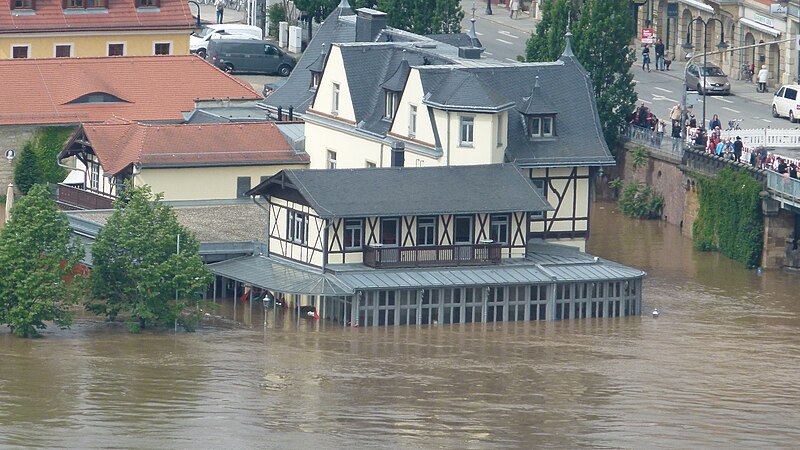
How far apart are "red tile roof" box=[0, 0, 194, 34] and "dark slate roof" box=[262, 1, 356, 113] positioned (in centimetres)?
1298

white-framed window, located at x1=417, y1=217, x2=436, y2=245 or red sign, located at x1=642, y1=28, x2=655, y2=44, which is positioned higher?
red sign, located at x1=642, y1=28, x2=655, y2=44

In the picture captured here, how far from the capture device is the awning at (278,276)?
93812 millimetres

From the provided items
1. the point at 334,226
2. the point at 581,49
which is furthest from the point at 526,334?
the point at 581,49

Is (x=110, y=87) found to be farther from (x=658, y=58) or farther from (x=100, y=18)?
A: (x=658, y=58)

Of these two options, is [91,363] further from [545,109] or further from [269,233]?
[545,109]

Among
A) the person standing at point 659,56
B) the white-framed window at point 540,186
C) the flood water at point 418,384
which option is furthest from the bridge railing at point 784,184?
the person standing at point 659,56

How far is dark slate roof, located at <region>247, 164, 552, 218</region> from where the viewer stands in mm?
95562

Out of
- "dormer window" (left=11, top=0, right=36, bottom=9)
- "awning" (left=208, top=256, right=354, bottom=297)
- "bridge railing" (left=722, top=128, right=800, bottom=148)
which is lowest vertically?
"awning" (left=208, top=256, right=354, bottom=297)

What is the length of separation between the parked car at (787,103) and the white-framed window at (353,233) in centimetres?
3372

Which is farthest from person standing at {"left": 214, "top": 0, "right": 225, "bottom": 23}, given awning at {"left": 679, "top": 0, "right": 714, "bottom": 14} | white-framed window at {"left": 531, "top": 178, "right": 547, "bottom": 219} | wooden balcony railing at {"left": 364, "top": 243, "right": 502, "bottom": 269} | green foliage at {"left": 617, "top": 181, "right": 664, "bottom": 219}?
wooden balcony railing at {"left": 364, "top": 243, "right": 502, "bottom": 269}

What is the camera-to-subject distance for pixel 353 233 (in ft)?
315

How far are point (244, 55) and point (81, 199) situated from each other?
3483 cm

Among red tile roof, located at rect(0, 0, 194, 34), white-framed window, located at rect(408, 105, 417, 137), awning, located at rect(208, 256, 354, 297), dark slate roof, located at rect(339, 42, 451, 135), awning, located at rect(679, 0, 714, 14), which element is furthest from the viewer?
awning, located at rect(679, 0, 714, 14)

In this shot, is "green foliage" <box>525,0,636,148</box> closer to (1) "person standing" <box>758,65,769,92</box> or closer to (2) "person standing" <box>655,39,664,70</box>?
(1) "person standing" <box>758,65,769,92</box>
